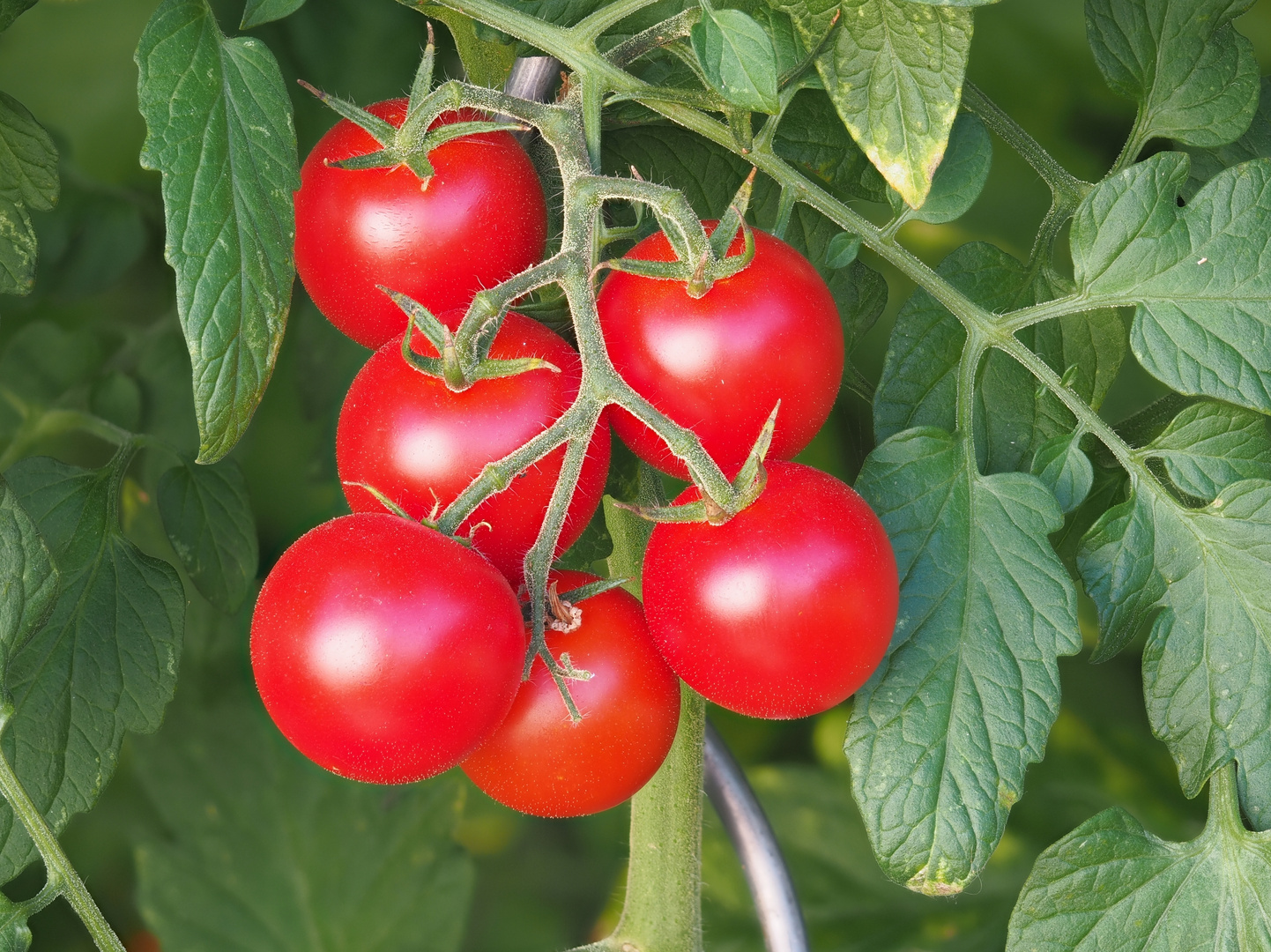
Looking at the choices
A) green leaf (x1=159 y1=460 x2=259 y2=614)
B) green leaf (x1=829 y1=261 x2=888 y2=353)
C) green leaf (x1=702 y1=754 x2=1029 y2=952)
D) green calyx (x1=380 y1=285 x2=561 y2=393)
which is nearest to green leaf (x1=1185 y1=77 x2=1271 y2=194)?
green leaf (x1=829 y1=261 x2=888 y2=353)

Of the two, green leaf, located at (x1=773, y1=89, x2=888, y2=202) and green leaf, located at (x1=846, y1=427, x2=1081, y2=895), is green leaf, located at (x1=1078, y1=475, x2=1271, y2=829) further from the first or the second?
green leaf, located at (x1=773, y1=89, x2=888, y2=202)

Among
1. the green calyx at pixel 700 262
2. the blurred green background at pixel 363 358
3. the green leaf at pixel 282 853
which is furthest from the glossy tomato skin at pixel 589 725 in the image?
the green leaf at pixel 282 853

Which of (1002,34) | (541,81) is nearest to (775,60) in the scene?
(541,81)

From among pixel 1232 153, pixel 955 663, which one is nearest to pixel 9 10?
pixel 955 663

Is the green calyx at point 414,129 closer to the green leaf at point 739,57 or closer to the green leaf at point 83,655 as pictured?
the green leaf at point 739,57

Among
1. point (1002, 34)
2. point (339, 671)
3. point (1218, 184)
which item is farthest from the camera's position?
point (1002, 34)

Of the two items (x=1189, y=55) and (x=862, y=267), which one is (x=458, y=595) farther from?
(x=1189, y=55)

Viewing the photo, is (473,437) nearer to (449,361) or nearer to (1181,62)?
(449,361)
